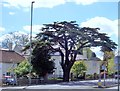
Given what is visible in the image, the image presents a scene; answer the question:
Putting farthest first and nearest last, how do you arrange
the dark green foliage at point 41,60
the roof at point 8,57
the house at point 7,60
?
the roof at point 8,57
the house at point 7,60
the dark green foliage at point 41,60

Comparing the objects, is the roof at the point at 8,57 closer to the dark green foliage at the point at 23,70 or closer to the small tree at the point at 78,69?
the dark green foliage at the point at 23,70

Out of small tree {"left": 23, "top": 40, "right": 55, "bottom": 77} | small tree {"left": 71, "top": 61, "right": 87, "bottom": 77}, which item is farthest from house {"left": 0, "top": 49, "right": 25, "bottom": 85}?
small tree {"left": 71, "top": 61, "right": 87, "bottom": 77}

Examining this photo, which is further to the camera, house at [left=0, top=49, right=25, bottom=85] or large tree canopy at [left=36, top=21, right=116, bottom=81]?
house at [left=0, top=49, right=25, bottom=85]

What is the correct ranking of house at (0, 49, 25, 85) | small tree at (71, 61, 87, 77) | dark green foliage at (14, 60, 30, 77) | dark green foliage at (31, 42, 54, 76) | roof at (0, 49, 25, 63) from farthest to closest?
small tree at (71, 61, 87, 77) → roof at (0, 49, 25, 63) → house at (0, 49, 25, 85) → dark green foliage at (31, 42, 54, 76) → dark green foliage at (14, 60, 30, 77)

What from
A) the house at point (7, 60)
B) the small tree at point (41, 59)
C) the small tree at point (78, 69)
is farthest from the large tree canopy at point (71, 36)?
the small tree at point (78, 69)

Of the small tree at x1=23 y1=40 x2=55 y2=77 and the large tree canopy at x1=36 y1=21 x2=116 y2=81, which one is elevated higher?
the large tree canopy at x1=36 y1=21 x2=116 y2=81

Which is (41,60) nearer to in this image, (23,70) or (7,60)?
(23,70)

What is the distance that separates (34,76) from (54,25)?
941 centimetres

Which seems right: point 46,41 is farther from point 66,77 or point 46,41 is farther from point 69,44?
point 66,77

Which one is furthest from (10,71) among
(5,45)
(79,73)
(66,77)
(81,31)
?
(5,45)

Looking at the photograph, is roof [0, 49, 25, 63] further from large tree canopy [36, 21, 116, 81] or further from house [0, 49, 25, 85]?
large tree canopy [36, 21, 116, 81]

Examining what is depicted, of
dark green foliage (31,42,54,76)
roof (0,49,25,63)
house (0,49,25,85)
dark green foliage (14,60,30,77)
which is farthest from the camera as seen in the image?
roof (0,49,25,63)

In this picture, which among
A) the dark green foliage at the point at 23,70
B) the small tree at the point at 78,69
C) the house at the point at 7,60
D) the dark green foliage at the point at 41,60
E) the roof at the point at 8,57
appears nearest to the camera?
the dark green foliage at the point at 23,70

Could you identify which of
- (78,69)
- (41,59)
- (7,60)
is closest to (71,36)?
(41,59)
